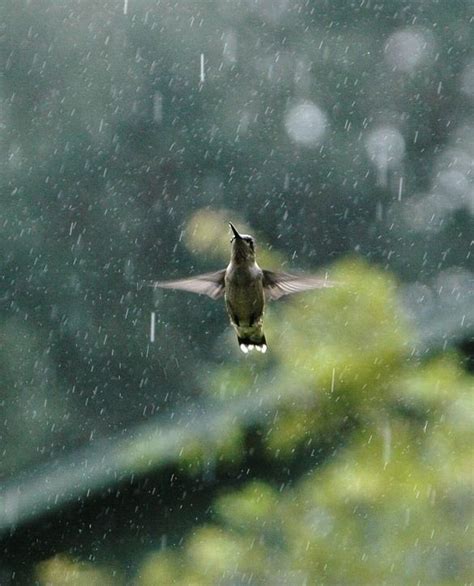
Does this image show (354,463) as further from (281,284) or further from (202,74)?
(202,74)

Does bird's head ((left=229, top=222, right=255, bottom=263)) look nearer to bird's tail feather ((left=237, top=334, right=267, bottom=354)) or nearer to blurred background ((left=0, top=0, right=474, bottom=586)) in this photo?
bird's tail feather ((left=237, top=334, right=267, bottom=354))

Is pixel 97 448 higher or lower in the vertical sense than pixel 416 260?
lower

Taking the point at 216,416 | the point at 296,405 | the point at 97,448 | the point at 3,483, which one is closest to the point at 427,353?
the point at 296,405

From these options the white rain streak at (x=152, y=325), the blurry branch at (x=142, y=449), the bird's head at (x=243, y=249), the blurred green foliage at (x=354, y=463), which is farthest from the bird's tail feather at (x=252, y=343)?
the white rain streak at (x=152, y=325)

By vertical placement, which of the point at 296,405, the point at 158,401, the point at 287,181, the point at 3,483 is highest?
the point at 287,181

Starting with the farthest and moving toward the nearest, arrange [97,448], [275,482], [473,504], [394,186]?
[394,186] < [97,448] < [275,482] < [473,504]

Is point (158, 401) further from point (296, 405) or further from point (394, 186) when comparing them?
point (394, 186)
